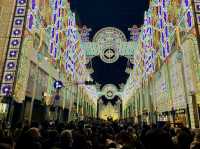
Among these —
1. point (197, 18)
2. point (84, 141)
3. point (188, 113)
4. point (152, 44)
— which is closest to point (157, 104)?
point (152, 44)

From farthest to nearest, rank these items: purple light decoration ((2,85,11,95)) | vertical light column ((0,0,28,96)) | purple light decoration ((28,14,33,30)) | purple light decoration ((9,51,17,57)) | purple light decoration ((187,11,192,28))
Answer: purple light decoration ((28,14,33,30)), purple light decoration ((187,11,192,28)), purple light decoration ((9,51,17,57)), vertical light column ((0,0,28,96)), purple light decoration ((2,85,11,95))

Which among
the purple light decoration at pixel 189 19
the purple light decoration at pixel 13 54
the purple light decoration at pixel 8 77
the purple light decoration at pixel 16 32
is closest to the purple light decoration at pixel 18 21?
the purple light decoration at pixel 16 32

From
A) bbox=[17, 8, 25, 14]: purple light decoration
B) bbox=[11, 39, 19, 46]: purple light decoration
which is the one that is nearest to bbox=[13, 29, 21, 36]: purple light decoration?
bbox=[11, 39, 19, 46]: purple light decoration

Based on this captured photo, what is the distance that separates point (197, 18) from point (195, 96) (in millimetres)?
7255

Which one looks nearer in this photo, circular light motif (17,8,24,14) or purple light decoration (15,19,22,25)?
purple light decoration (15,19,22,25)

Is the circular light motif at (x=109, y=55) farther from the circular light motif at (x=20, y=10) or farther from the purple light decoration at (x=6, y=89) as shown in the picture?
the purple light decoration at (x=6, y=89)

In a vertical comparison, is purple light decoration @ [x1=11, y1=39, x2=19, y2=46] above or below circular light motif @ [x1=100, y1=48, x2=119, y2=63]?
below

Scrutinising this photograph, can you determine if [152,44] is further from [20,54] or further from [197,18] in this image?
[20,54]

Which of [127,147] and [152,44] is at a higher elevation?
[152,44]

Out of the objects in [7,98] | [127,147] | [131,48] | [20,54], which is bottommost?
[127,147]

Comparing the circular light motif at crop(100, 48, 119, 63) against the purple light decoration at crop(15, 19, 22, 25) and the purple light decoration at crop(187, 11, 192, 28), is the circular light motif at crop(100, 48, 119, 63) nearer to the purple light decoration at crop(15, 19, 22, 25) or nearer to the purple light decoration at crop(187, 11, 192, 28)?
the purple light decoration at crop(187, 11, 192, 28)

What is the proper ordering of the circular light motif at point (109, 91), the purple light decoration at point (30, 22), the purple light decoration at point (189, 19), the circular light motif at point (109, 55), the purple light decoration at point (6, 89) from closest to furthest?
the purple light decoration at point (6, 89) < the purple light decoration at point (189, 19) < the purple light decoration at point (30, 22) < the circular light motif at point (109, 55) < the circular light motif at point (109, 91)

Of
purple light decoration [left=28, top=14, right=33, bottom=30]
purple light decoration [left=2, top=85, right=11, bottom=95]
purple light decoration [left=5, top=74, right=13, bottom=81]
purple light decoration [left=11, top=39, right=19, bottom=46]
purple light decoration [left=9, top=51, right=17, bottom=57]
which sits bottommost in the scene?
purple light decoration [left=2, top=85, right=11, bottom=95]

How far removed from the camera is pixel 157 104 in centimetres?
4000
